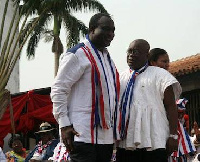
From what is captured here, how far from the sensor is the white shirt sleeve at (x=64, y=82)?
328cm

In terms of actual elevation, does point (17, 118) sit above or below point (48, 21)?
below

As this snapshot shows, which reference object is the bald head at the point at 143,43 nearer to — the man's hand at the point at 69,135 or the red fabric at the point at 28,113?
the man's hand at the point at 69,135

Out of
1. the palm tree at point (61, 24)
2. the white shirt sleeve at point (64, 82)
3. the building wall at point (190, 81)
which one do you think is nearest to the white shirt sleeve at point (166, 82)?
the white shirt sleeve at point (64, 82)

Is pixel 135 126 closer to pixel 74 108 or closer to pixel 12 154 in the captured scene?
pixel 74 108

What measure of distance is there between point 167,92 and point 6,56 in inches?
186

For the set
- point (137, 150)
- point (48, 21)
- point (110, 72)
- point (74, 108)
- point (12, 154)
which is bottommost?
point (12, 154)

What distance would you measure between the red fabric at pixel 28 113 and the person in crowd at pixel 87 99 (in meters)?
9.63

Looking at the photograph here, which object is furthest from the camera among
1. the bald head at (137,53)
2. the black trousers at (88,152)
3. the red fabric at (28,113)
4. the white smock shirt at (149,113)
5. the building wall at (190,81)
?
the building wall at (190,81)

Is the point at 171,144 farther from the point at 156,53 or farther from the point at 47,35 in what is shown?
the point at 47,35

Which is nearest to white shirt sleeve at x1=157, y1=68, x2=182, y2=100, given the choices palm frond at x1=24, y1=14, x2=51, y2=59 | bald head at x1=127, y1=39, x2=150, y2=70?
bald head at x1=127, y1=39, x2=150, y2=70

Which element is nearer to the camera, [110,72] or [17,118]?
[110,72]

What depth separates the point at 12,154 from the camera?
10195 mm

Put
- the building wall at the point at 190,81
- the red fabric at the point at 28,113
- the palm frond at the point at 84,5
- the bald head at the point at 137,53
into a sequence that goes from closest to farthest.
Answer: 1. the bald head at the point at 137,53
2. the red fabric at the point at 28,113
3. the building wall at the point at 190,81
4. the palm frond at the point at 84,5

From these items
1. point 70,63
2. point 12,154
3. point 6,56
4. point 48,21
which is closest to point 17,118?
point 12,154
